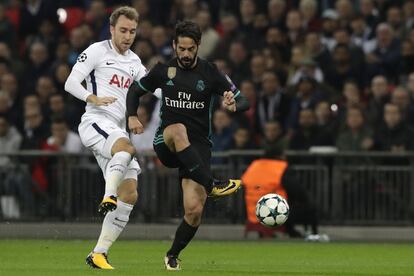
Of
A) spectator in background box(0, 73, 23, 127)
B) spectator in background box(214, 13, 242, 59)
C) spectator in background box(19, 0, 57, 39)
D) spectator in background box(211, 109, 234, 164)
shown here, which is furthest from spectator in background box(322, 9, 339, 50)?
spectator in background box(0, 73, 23, 127)

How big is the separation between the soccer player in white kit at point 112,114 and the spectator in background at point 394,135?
7.77m

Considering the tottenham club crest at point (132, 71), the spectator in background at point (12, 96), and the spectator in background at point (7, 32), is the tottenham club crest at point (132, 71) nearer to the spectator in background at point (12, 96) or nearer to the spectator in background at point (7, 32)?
the spectator in background at point (12, 96)

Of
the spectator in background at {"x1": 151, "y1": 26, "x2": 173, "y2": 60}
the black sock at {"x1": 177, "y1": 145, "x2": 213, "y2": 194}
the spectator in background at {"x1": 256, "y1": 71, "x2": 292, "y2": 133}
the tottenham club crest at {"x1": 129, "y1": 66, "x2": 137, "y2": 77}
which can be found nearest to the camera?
the black sock at {"x1": 177, "y1": 145, "x2": 213, "y2": 194}

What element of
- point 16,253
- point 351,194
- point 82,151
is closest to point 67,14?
point 82,151

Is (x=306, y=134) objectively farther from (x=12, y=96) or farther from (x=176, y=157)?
(x=176, y=157)

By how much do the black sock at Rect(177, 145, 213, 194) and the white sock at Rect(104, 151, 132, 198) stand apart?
0.57m

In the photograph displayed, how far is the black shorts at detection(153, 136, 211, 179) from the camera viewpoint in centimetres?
1380

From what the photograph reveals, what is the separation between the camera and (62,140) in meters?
22.4

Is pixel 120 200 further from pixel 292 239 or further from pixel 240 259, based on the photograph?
pixel 292 239

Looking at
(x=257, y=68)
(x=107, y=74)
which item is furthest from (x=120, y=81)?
(x=257, y=68)

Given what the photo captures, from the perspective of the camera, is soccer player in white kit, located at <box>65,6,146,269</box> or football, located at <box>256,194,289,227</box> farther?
football, located at <box>256,194,289,227</box>

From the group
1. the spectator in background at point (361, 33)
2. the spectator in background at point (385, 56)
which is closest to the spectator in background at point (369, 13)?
the spectator in background at point (361, 33)

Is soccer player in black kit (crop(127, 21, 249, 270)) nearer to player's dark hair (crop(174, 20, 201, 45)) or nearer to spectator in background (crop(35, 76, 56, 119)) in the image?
player's dark hair (crop(174, 20, 201, 45))

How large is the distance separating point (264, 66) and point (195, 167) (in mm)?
10431
